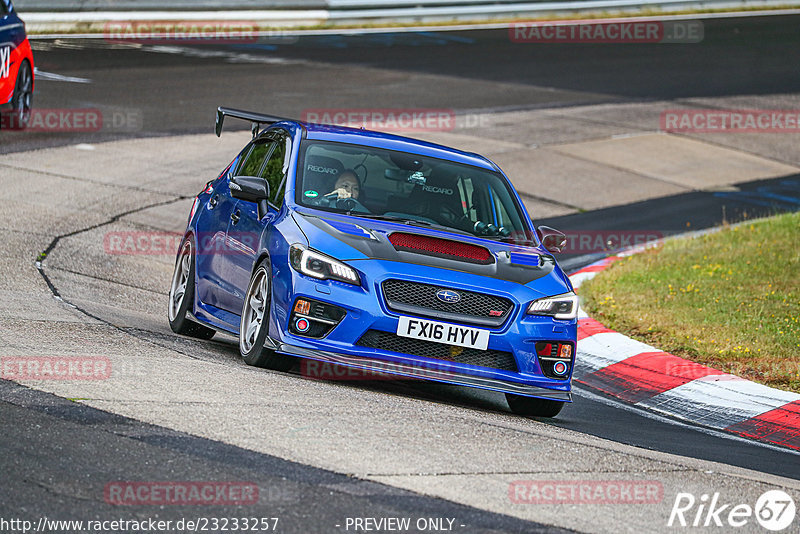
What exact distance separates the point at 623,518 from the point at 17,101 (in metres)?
13.6

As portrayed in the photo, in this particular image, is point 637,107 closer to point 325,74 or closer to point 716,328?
point 325,74

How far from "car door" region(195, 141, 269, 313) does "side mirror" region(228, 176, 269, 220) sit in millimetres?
469

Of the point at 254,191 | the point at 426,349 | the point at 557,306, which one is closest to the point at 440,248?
the point at 426,349

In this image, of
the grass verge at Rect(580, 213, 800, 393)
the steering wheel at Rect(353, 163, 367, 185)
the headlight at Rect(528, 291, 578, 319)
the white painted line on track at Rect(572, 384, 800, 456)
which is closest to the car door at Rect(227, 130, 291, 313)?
the steering wheel at Rect(353, 163, 367, 185)

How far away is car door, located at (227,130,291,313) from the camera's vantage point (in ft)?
27.5

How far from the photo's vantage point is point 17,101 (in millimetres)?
17078

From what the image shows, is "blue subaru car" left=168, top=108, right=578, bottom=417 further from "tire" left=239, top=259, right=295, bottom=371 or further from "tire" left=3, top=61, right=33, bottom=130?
"tire" left=3, top=61, right=33, bottom=130

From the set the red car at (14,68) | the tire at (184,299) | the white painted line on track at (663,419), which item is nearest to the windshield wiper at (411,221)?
the white painted line on track at (663,419)

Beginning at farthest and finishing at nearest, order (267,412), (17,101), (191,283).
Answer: (17,101), (191,283), (267,412)

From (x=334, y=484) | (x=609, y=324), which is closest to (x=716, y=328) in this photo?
(x=609, y=324)

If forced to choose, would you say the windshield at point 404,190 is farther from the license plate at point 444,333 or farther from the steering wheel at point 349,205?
the license plate at point 444,333

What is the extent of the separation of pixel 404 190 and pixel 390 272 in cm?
129

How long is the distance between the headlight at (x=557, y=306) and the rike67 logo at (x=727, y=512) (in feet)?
6.97

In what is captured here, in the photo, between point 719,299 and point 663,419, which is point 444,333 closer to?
point 663,419
